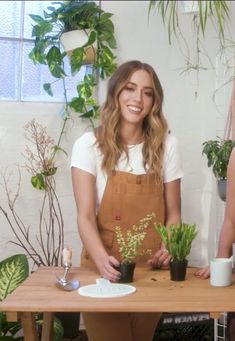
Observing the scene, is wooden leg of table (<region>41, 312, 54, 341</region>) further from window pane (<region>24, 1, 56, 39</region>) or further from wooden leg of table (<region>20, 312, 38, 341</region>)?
window pane (<region>24, 1, 56, 39</region>)

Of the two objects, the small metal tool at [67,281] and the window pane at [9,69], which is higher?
the window pane at [9,69]

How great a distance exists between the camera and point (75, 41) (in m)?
2.48

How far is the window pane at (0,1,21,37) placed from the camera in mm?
2658

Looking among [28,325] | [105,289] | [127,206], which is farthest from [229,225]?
[28,325]

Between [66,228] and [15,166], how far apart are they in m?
0.51

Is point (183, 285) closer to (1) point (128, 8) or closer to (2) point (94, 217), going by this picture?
(2) point (94, 217)

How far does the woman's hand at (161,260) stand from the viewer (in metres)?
1.44

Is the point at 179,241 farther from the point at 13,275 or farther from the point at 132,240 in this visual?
the point at 13,275

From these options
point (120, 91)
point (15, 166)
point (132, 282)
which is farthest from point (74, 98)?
point (132, 282)

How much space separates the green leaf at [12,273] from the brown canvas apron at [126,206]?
0.40 m

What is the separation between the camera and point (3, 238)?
105 inches

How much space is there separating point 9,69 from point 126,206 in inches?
59.3

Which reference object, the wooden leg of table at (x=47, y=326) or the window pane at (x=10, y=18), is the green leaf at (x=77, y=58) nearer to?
the window pane at (x=10, y=18)

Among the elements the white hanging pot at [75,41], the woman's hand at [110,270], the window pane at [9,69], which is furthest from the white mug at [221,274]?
the window pane at [9,69]
